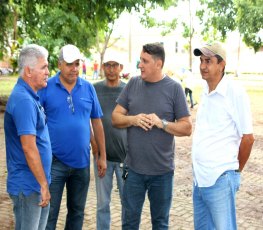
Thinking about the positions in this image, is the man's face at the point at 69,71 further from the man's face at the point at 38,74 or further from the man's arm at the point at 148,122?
the man's face at the point at 38,74

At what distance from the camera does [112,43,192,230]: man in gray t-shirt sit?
3.62 metres

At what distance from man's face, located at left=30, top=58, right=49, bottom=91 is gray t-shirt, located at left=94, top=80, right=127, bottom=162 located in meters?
1.45

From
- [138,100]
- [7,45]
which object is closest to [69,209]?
[138,100]

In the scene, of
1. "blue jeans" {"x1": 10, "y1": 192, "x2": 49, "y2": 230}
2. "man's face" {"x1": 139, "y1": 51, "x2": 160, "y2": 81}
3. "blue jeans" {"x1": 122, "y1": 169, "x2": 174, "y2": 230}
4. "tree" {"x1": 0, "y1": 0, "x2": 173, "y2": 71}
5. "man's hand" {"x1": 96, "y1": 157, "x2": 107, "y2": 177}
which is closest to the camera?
"blue jeans" {"x1": 10, "y1": 192, "x2": 49, "y2": 230}

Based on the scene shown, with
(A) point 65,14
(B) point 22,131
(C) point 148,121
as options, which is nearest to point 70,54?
(C) point 148,121

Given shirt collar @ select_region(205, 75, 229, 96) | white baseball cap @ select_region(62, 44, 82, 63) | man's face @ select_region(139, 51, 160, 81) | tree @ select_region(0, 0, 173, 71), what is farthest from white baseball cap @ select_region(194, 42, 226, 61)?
tree @ select_region(0, 0, 173, 71)

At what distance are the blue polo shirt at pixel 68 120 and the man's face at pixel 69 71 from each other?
80mm

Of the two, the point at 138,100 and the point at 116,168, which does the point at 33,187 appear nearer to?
the point at 138,100

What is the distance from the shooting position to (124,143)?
174 inches

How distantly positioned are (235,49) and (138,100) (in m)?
69.3

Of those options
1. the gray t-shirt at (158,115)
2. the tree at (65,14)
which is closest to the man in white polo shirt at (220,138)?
the gray t-shirt at (158,115)

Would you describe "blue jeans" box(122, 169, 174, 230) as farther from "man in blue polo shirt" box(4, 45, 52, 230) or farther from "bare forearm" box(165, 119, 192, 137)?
"man in blue polo shirt" box(4, 45, 52, 230)

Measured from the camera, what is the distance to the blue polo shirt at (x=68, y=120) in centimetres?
373

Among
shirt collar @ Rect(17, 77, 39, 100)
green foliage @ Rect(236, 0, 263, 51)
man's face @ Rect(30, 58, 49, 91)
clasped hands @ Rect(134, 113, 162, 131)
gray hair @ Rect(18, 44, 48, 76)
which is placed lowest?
clasped hands @ Rect(134, 113, 162, 131)
